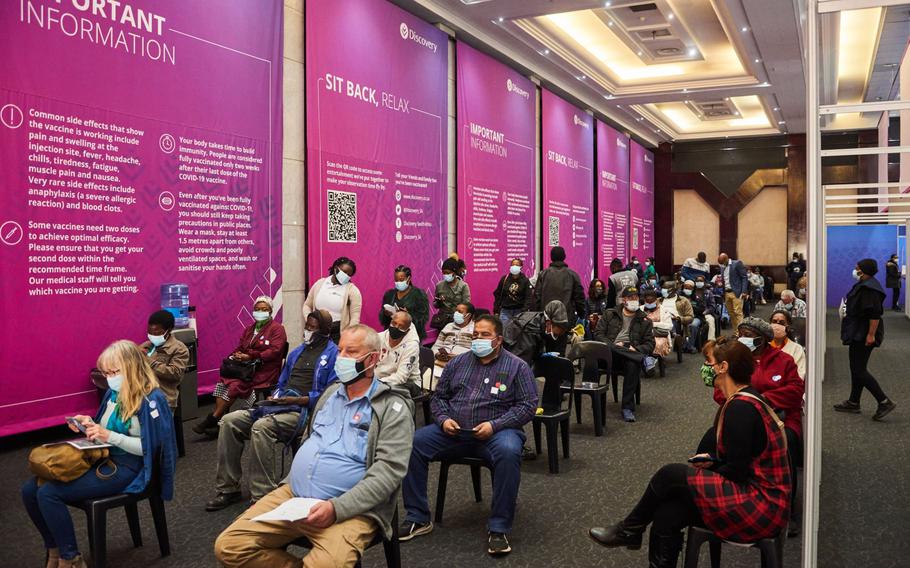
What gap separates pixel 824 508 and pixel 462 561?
7.76 ft

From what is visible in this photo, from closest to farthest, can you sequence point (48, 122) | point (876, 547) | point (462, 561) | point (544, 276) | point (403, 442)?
point (403, 442)
point (462, 561)
point (876, 547)
point (48, 122)
point (544, 276)

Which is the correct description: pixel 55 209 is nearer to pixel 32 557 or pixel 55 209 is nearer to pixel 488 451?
pixel 32 557

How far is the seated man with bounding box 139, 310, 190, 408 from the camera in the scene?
5.10m

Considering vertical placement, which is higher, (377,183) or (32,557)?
(377,183)

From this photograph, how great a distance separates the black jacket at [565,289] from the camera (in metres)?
8.68

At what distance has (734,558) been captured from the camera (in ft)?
11.8

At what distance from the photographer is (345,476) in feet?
9.05

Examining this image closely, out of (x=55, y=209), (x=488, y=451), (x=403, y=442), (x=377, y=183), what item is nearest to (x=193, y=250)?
(x=55, y=209)

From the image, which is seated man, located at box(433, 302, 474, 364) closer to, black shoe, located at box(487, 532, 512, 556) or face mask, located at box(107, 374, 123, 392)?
black shoe, located at box(487, 532, 512, 556)

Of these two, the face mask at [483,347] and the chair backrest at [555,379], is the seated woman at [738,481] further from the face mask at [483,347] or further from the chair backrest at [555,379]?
the chair backrest at [555,379]

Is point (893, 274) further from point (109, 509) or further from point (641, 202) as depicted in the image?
point (109, 509)

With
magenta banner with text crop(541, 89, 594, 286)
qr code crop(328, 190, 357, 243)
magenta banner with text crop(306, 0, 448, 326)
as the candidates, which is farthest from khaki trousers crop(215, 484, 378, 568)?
magenta banner with text crop(541, 89, 594, 286)

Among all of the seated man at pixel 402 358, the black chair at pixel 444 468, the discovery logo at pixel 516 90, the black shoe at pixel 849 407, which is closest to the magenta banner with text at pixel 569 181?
the discovery logo at pixel 516 90

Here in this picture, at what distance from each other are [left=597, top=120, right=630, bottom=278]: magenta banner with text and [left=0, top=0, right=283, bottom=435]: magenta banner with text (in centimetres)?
1140
